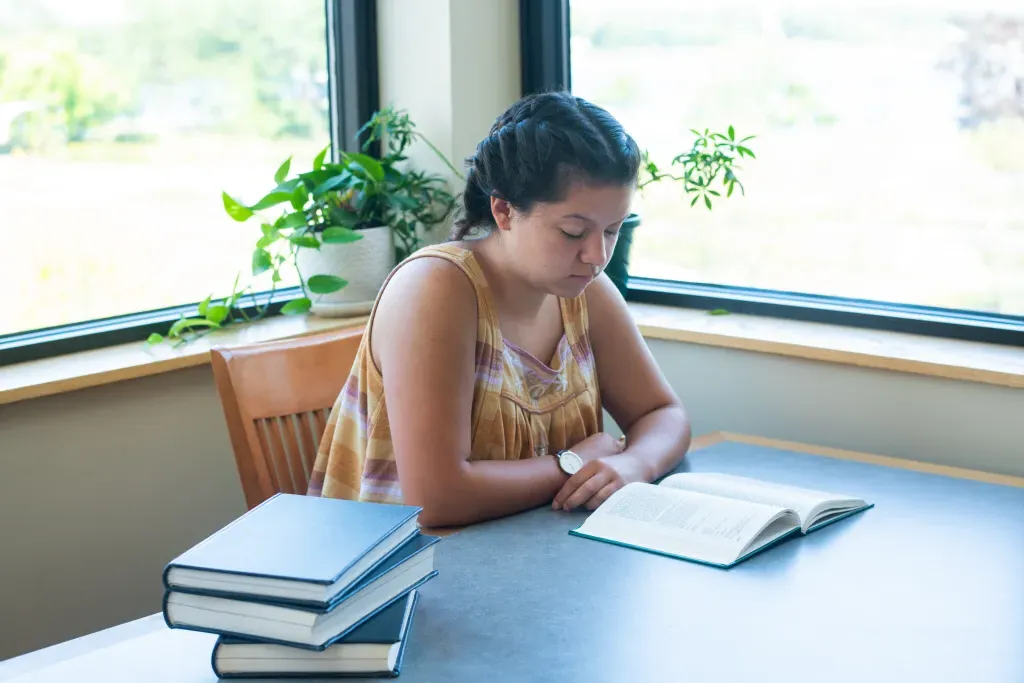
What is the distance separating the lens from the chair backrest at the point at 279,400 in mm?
1740

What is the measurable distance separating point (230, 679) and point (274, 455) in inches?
29.8

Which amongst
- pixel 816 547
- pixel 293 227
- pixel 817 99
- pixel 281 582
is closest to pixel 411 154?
pixel 293 227

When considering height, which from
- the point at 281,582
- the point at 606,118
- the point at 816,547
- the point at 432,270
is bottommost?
the point at 816,547

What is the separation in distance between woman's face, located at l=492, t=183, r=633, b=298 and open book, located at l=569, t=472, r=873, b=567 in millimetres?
322

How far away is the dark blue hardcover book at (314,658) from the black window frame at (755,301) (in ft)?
4.64

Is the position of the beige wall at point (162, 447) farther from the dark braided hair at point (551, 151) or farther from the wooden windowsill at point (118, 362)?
the dark braided hair at point (551, 151)

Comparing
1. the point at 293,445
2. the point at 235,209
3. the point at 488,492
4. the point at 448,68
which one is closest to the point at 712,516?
the point at 488,492

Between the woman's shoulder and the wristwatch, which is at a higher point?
the woman's shoulder

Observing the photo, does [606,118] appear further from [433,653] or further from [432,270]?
[433,653]

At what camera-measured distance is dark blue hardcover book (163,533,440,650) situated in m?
1.03

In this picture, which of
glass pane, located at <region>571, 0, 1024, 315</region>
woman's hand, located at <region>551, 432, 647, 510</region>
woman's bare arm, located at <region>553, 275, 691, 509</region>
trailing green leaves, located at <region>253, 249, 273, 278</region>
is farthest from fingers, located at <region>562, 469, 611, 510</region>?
trailing green leaves, located at <region>253, 249, 273, 278</region>

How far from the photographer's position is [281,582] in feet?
3.38

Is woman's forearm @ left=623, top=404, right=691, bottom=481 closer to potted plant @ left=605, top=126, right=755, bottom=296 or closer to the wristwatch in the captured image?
the wristwatch

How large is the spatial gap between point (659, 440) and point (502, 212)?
0.44 m
